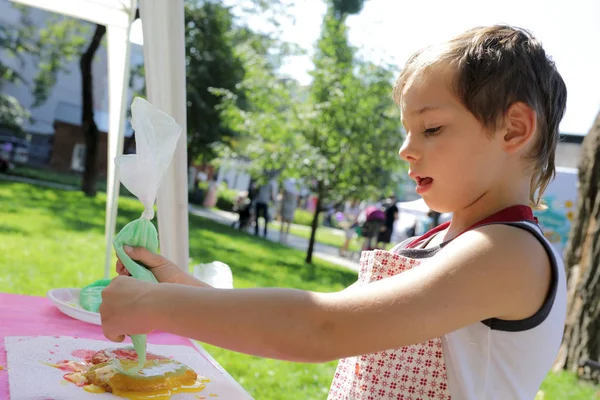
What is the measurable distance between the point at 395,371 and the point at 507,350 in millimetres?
200

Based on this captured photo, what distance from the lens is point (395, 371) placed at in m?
1.00

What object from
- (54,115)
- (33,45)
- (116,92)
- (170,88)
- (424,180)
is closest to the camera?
(424,180)

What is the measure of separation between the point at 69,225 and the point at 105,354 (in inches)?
336

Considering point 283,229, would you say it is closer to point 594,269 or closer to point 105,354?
point 594,269

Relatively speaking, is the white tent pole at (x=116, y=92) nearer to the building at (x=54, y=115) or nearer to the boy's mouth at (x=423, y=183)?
the boy's mouth at (x=423, y=183)

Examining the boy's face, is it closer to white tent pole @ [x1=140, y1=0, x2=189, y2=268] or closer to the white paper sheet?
the white paper sheet

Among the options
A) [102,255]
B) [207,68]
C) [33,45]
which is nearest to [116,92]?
[102,255]

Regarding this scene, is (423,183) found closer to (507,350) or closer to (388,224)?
(507,350)

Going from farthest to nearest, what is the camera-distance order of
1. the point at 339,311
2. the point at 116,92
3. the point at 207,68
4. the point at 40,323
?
the point at 207,68 < the point at 116,92 < the point at 40,323 < the point at 339,311

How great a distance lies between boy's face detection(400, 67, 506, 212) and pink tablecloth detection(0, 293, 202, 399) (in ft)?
2.63

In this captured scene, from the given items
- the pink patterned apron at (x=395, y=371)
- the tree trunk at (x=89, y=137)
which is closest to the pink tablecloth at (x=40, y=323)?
the pink patterned apron at (x=395, y=371)

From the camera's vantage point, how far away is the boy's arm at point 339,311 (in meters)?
0.72

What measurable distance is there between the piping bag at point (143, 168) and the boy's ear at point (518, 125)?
1.74 ft

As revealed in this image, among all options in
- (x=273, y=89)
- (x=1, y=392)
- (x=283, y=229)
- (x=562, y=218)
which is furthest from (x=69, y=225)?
(x=1, y=392)
